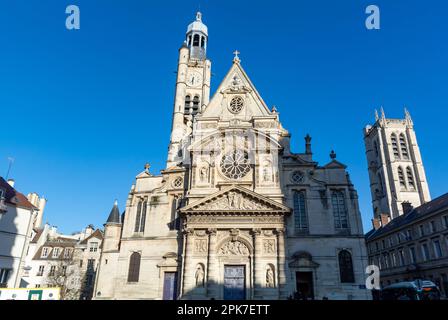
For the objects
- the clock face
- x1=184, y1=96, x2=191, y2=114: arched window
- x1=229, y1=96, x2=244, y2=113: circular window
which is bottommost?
x1=229, y1=96, x2=244, y2=113: circular window

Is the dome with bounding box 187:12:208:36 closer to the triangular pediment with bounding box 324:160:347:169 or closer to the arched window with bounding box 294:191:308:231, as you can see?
the triangular pediment with bounding box 324:160:347:169

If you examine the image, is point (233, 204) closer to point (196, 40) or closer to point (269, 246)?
point (269, 246)

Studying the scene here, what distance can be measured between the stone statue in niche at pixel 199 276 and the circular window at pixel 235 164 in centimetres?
762

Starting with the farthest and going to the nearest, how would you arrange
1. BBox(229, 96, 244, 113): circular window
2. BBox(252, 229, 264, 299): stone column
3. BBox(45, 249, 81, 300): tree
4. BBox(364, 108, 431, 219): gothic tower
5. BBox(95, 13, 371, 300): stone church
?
BBox(364, 108, 431, 219): gothic tower → BBox(45, 249, 81, 300): tree → BBox(229, 96, 244, 113): circular window → BBox(95, 13, 371, 300): stone church → BBox(252, 229, 264, 299): stone column

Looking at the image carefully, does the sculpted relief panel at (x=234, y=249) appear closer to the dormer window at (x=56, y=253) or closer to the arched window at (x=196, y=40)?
the dormer window at (x=56, y=253)

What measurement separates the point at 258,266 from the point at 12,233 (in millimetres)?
20973

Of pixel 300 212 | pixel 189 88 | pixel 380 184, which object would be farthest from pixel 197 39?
pixel 380 184

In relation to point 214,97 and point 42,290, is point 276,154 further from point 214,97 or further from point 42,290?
point 42,290

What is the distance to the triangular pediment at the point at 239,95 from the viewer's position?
27.8 m

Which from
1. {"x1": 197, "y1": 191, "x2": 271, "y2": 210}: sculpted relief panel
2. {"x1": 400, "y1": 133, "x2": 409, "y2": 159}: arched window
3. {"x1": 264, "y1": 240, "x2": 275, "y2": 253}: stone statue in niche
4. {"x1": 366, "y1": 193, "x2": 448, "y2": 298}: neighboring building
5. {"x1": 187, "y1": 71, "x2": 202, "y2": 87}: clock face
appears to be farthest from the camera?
{"x1": 400, "y1": 133, "x2": 409, "y2": 159}: arched window

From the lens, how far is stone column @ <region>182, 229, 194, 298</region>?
830 inches

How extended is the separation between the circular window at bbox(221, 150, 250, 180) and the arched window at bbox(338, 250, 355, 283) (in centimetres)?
960

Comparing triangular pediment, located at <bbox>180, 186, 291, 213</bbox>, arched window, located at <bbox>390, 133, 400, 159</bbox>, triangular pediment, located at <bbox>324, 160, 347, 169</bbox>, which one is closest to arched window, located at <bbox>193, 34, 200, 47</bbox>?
triangular pediment, located at <bbox>324, 160, 347, 169</bbox>

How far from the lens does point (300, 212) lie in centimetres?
2406
